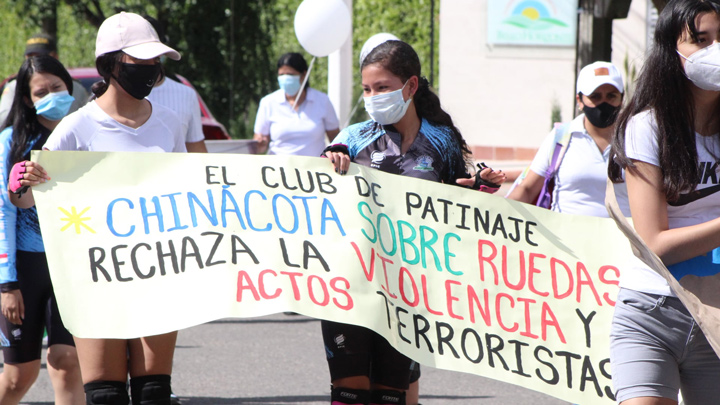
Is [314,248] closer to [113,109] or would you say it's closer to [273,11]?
[113,109]

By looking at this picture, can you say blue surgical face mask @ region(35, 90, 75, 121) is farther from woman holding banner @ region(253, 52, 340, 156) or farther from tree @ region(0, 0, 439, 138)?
tree @ region(0, 0, 439, 138)

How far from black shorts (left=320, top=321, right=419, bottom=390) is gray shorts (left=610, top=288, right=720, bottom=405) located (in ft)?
3.69

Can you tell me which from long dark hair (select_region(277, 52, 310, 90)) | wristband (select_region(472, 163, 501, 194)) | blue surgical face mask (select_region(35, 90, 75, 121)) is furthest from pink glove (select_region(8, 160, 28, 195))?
long dark hair (select_region(277, 52, 310, 90))

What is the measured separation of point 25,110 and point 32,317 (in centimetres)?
90

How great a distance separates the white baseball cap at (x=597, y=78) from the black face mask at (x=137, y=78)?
2332mm

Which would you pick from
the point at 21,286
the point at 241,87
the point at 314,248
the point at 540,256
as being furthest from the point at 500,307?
the point at 241,87

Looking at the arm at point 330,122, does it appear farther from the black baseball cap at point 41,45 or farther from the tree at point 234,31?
the tree at point 234,31

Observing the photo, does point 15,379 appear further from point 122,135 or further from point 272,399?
point 272,399

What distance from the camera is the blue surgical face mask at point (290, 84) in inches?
341

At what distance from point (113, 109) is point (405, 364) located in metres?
1.53

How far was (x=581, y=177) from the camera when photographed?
5109 mm

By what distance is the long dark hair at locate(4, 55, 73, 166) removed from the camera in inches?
169

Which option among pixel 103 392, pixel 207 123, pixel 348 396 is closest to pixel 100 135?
pixel 103 392

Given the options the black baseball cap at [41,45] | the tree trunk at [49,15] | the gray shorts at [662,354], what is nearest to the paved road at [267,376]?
the black baseball cap at [41,45]
